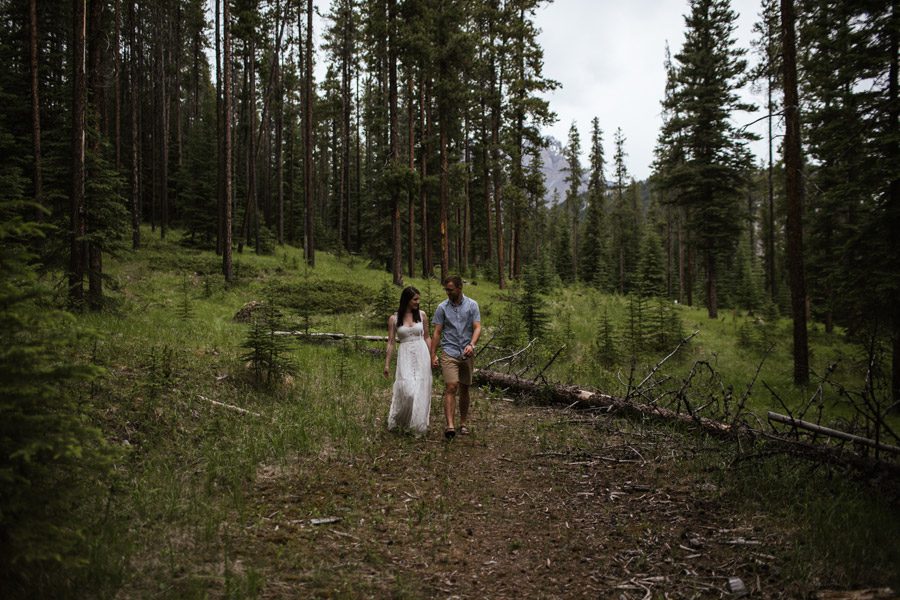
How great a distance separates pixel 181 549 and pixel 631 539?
404 centimetres

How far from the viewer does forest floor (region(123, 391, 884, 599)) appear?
3936mm

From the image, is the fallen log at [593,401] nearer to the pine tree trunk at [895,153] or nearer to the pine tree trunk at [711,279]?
the pine tree trunk at [895,153]

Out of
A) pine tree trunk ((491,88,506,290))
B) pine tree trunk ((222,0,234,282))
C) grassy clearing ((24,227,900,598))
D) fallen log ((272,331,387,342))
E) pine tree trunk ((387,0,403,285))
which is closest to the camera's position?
grassy clearing ((24,227,900,598))

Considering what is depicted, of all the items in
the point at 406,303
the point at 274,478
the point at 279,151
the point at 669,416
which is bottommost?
the point at 274,478

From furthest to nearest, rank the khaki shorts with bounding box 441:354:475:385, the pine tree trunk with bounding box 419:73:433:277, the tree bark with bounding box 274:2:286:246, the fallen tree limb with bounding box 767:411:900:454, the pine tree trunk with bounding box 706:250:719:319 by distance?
1. the tree bark with bounding box 274:2:286:246
2. the pine tree trunk with bounding box 419:73:433:277
3. the pine tree trunk with bounding box 706:250:719:319
4. the khaki shorts with bounding box 441:354:475:385
5. the fallen tree limb with bounding box 767:411:900:454

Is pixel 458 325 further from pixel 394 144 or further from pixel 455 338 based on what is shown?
pixel 394 144

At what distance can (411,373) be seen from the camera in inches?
293

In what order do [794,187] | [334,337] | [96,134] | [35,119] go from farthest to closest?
Result: [35,119]
[334,337]
[794,187]
[96,134]

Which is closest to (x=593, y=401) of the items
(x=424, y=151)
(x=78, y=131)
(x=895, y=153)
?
(x=895, y=153)

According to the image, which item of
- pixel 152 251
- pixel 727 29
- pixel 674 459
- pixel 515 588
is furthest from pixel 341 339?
pixel 727 29

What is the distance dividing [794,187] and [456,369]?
11.3 m

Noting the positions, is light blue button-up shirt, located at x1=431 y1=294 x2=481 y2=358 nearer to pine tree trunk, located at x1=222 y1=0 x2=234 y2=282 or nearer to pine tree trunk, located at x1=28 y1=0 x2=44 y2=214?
pine tree trunk, located at x1=28 y1=0 x2=44 y2=214

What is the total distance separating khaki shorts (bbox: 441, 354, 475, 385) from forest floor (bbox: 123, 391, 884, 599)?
1030 mm

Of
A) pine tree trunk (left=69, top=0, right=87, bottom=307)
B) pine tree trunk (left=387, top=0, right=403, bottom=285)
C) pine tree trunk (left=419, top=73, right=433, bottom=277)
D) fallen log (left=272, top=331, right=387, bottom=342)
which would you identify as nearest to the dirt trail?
fallen log (left=272, top=331, right=387, bottom=342)
